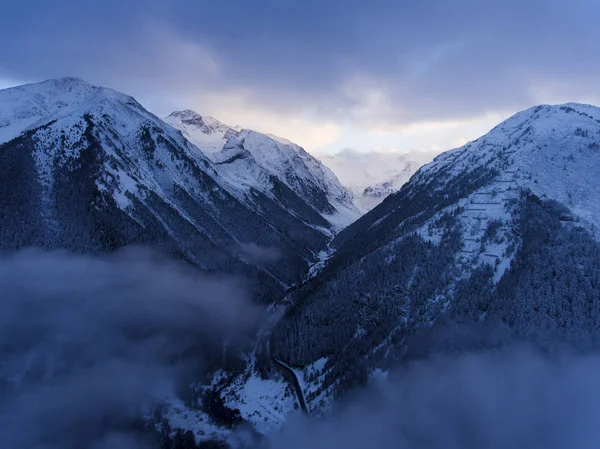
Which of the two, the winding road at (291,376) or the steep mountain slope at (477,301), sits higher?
the steep mountain slope at (477,301)

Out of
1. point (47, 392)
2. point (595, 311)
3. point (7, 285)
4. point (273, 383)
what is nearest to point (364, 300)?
point (273, 383)

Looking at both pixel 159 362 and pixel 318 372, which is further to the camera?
pixel 159 362

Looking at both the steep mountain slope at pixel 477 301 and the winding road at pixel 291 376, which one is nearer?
the steep mountain slope at pixel 477 301

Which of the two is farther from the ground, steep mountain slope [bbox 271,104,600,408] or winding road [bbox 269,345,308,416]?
steep mountain slope [bbox 271,104,600,408]

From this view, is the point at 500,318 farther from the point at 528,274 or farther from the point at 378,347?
the point at 378,347

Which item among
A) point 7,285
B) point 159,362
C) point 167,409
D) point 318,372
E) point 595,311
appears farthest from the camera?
point 7,285

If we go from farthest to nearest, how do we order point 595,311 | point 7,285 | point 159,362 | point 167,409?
point 7,285 < point 159,362 < point 167,409 < point 595,311

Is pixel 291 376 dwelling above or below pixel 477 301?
below

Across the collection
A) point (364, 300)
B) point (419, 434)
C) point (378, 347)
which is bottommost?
point (419, 434)

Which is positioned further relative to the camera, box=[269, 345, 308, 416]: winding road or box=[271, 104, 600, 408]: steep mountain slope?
box=[269, 345, 308, 416]: winding road

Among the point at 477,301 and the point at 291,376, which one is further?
the point at 291,376

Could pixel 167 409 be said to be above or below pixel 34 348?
below
